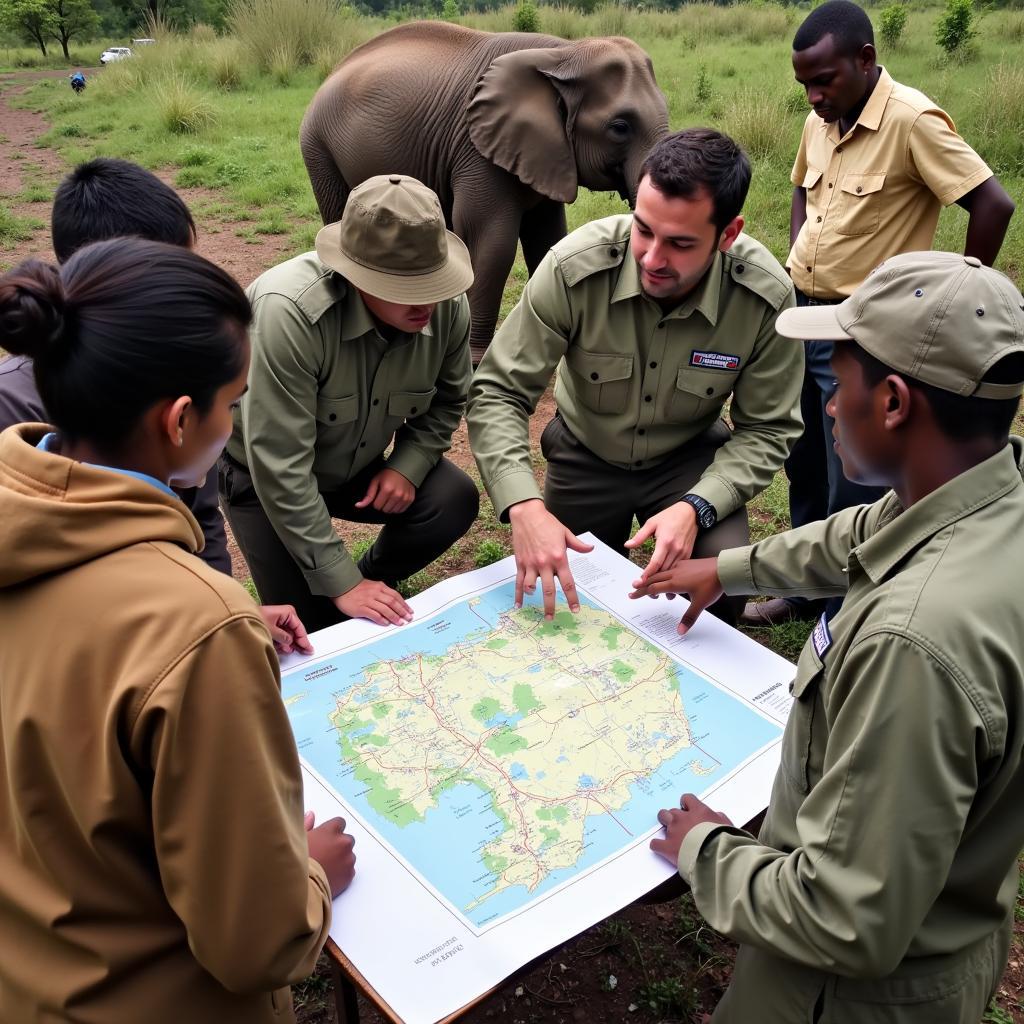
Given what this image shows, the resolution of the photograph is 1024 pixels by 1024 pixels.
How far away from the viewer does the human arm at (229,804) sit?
3.35 ft

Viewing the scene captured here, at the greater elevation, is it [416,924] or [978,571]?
[978,571]

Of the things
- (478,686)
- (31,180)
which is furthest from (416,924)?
(31,180)

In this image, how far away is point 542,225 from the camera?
5715 millimetres

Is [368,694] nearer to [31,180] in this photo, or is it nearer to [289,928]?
[289,928]

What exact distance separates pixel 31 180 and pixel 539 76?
7.11 m

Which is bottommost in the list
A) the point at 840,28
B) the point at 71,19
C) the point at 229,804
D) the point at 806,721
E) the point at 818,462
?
the point at 818,462

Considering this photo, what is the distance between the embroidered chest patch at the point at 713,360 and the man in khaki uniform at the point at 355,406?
726 mm

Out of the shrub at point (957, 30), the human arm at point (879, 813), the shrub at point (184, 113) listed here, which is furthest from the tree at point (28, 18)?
the human arm at point (879, 813)

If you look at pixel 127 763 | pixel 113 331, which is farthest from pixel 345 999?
pixel 113 331

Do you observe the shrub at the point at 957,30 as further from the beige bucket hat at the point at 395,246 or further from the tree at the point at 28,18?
the tree at the point at 28,18

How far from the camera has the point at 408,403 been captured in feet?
9.14

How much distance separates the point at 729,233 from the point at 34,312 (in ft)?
6.41

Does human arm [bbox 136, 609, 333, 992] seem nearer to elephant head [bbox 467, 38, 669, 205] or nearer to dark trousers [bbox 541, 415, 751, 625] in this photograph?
dark trousers [bbox 541, 415, 751, 625]

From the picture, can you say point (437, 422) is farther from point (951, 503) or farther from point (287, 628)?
point (951, 503)
